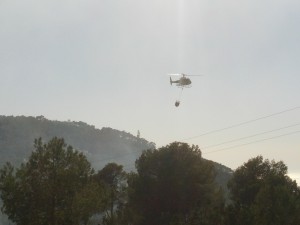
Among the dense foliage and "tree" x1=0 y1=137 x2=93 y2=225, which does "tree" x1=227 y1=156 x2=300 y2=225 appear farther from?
"tree" x1=0 y1=137 x2=93 y2=225

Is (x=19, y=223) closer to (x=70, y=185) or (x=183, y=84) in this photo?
(x=70, y=185)

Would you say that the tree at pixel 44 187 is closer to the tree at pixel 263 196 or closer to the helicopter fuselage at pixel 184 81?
the tree at pixel 263 196

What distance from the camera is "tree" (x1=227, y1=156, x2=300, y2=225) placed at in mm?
33972

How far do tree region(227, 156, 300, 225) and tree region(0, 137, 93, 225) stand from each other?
13.7 meters

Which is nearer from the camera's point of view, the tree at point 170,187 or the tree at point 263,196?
the tree at point 263,196

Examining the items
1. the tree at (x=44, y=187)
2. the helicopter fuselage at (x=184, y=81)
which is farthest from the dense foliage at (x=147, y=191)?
the helicopter fuselage at (x=184, y=81)

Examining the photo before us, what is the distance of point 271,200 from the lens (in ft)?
134

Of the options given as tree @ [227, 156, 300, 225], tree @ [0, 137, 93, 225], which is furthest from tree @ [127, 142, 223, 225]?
tree @ [0, 137, 93, 225]

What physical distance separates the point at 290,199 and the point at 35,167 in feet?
81.7

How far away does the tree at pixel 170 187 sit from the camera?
48906 millimetres

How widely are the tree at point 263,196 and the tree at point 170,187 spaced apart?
19.3 ft

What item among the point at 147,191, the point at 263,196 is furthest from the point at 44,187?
the point at 147,191

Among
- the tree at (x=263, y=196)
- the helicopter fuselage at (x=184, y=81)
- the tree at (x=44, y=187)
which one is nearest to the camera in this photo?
the tree at (x=44, y=187)

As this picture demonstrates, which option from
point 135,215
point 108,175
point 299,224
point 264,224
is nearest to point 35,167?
point 264,224
